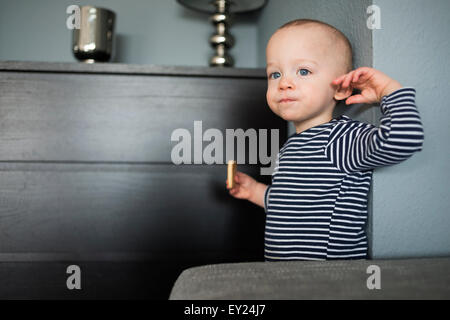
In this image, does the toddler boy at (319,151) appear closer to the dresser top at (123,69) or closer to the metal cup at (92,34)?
the dresser top at (123,69)

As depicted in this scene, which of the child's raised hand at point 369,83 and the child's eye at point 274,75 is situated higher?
the child's eye at point 274,75

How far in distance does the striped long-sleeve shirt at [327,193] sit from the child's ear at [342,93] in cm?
4

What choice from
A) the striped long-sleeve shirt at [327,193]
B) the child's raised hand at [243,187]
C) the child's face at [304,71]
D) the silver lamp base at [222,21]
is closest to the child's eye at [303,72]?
the child's face at [304,71]

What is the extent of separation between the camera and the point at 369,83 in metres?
0.59

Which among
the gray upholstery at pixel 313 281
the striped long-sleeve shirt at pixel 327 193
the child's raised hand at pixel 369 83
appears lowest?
the gray upholstery at pixel 313 281

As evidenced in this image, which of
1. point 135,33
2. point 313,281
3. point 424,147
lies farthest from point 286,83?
point 135,33

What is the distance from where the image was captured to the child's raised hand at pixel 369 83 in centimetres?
56

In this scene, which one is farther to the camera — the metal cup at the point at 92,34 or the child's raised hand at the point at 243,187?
the metal cup at the point at 92,34

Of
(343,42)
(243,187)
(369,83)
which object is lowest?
(243,187)

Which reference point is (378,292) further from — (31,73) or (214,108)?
(31,73)

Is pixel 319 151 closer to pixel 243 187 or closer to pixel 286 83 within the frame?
pixel 286 83

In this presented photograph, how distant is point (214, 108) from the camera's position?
1023 millimetres

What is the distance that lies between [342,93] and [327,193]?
19 cm

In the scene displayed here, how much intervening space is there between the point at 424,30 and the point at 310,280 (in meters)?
0.49
